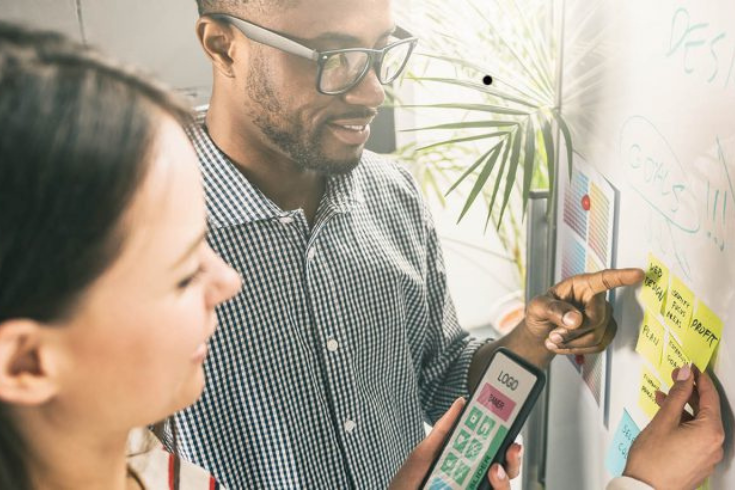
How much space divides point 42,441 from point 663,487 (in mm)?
586

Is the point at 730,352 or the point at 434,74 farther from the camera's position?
the point at 434,74

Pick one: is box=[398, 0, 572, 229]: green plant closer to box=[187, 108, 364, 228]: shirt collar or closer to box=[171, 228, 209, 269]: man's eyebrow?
box=[187, 108, 364, 228]: shirt collar

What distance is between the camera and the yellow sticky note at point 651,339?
830mm

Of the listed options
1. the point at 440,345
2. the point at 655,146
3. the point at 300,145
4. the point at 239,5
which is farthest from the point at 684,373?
the point at 239,5

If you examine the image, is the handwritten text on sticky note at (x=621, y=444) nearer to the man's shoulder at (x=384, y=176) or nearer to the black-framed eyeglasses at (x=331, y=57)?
the man's shoulder at (x=384, y=176)

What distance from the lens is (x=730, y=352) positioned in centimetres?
70

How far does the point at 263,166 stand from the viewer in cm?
104

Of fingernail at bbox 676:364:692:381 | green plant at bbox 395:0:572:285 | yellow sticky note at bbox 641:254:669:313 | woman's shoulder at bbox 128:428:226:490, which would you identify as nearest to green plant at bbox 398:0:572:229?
green plant at bbox 395:0:572:285

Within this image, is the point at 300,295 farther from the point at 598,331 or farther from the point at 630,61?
the point at 630,61

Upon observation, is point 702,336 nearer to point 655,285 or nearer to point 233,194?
point 655,285

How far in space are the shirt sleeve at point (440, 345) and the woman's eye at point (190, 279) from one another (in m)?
0.59

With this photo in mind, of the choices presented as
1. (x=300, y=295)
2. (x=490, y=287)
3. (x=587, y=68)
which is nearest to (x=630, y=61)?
(x=587, y=68)

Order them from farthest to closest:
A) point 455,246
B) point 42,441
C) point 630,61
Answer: point 455,246 → point 630,61 → point 42,441

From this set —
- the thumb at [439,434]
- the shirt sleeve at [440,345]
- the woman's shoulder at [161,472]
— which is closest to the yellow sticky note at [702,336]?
the thumb at [439,434]
